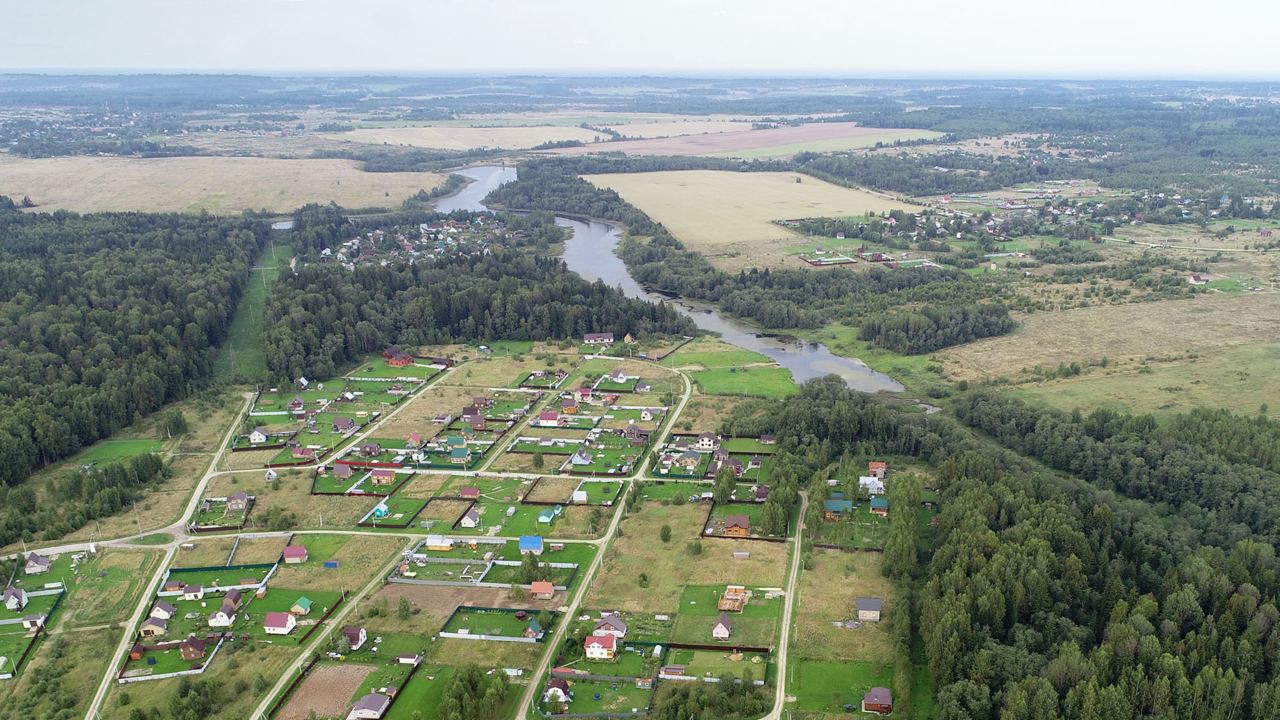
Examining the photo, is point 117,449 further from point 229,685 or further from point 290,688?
point 290,688

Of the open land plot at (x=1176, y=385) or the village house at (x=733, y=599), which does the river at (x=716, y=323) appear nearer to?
the open land plot at (x=1176, y=385)

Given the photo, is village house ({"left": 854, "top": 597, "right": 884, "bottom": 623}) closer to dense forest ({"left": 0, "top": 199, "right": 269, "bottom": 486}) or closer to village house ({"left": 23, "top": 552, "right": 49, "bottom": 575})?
village house ({"left": 23, "top": 552, "right": 49, "bottom": 575})

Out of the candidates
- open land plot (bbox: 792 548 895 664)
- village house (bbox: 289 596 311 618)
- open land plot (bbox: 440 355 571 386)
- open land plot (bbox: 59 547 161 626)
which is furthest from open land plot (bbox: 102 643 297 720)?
open land plot (bbox: 440 355 571 386)

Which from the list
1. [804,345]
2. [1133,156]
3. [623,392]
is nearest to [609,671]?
[623,392]

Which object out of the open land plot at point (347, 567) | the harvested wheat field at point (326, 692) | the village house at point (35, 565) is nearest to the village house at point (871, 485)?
the open land plot at point (347, 567)

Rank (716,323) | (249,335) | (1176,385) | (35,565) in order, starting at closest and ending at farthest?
(35,565) < (1176,385) < (249,335) < (716,323)

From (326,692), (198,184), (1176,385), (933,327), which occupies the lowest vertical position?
(326,692)

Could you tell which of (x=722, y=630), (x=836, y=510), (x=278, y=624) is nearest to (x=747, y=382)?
(x=836, y=510)
